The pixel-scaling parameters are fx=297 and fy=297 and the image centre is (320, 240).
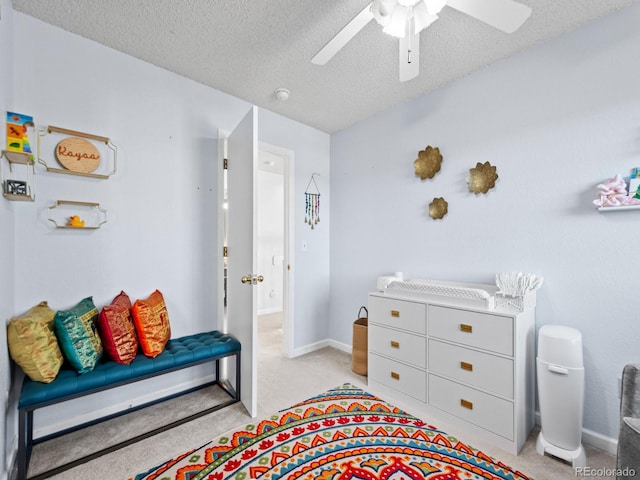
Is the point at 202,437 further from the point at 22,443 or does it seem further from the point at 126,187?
the point at 126,187

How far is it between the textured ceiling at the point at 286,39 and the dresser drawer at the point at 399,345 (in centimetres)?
203

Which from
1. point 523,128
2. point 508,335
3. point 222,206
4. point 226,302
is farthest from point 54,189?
point 523,128

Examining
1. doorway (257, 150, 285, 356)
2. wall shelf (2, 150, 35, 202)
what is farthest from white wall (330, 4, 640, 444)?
doorway (257, 150, 285, 356)

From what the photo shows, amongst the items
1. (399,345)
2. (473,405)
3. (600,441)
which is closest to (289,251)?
(399,345)

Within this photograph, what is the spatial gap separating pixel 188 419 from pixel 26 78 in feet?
7.69

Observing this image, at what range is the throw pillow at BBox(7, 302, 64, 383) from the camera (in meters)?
1.51

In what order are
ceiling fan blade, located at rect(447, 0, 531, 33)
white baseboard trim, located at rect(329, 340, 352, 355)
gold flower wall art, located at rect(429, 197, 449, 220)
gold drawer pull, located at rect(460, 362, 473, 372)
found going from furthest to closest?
1. white baseboard trim, located at rect(329, 340, 352, 355)
2. gold flower wall art, located at rect(429, 197, 449, 220)
3. gold drawer pull, located at rect(460, 362, 473, 372)
4. ceiling fan blade, located at rect(447, 0, 531, 33)

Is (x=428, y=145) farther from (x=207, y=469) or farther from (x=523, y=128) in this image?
(x=207, y=469)

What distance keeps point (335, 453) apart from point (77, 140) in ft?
8.18

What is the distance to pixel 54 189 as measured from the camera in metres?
1.85

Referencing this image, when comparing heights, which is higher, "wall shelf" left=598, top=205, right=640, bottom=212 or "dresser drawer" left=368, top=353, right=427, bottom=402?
"wall shelf" left=598, top=205, right=640, bottom=212

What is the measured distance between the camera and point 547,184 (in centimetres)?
197

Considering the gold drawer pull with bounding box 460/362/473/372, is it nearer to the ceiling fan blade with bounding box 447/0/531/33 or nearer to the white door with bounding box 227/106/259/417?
the white door with bounding box 227/106/259/417

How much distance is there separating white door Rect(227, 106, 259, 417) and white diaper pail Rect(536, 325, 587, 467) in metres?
1.76
